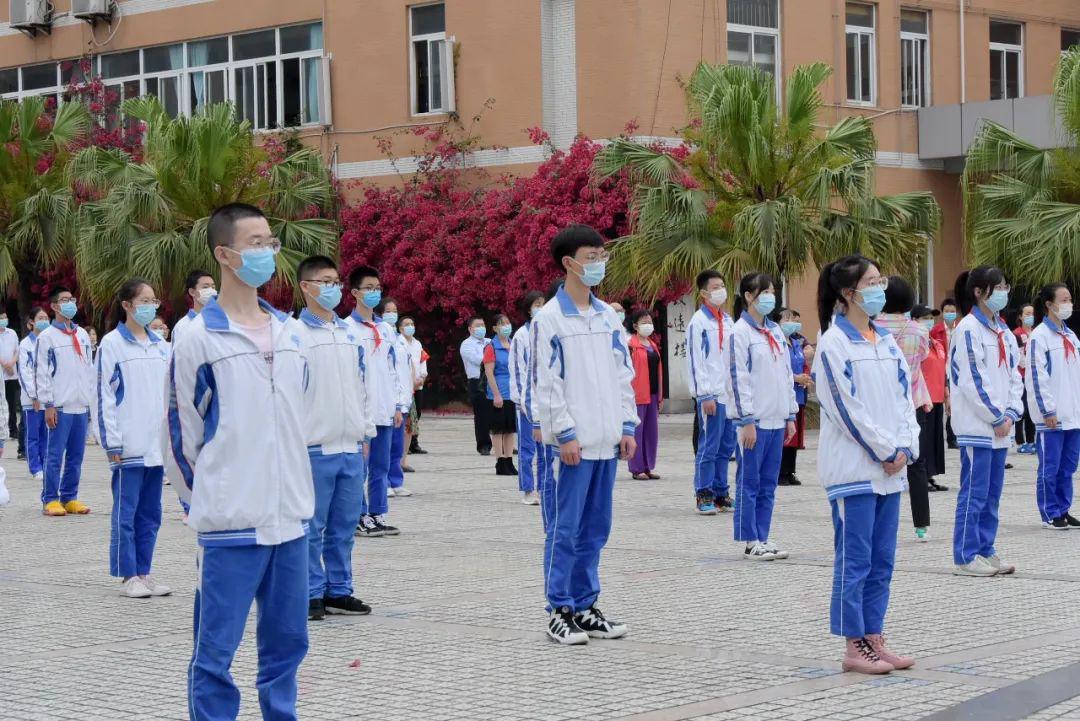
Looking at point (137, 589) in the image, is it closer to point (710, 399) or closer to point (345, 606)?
point (345, 606)

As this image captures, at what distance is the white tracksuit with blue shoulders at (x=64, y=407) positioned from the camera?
51.1 feet

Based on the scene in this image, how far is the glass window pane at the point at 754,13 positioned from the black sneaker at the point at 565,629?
23.9 m

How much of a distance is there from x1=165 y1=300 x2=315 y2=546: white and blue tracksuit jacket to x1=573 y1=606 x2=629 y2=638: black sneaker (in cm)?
303

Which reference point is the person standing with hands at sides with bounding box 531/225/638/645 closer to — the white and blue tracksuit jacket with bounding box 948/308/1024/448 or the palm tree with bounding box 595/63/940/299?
the white and blue tracksuit jacket with bounding box 948/308/1024/448

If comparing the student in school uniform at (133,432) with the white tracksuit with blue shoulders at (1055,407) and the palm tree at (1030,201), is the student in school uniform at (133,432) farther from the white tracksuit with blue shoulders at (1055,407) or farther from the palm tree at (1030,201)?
the palm tree at (1030,201)

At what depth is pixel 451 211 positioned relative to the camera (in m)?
31.4

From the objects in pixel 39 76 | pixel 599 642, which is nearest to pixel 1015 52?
pixel 39 76

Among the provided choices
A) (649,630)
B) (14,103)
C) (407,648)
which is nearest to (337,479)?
(407,648)

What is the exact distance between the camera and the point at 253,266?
583 centimetres

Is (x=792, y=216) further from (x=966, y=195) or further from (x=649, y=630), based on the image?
(x=649, y=630)

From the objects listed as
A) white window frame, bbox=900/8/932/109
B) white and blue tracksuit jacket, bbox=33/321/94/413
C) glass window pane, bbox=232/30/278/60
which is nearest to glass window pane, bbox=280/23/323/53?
glass window pane, bbox=232/30/278/60

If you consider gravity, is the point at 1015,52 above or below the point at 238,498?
above

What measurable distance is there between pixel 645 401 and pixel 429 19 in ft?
53.8

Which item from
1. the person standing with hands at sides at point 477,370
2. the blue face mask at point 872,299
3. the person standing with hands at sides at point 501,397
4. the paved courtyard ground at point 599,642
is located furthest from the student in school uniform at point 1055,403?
the person standing with hands at sides at point 477,370
